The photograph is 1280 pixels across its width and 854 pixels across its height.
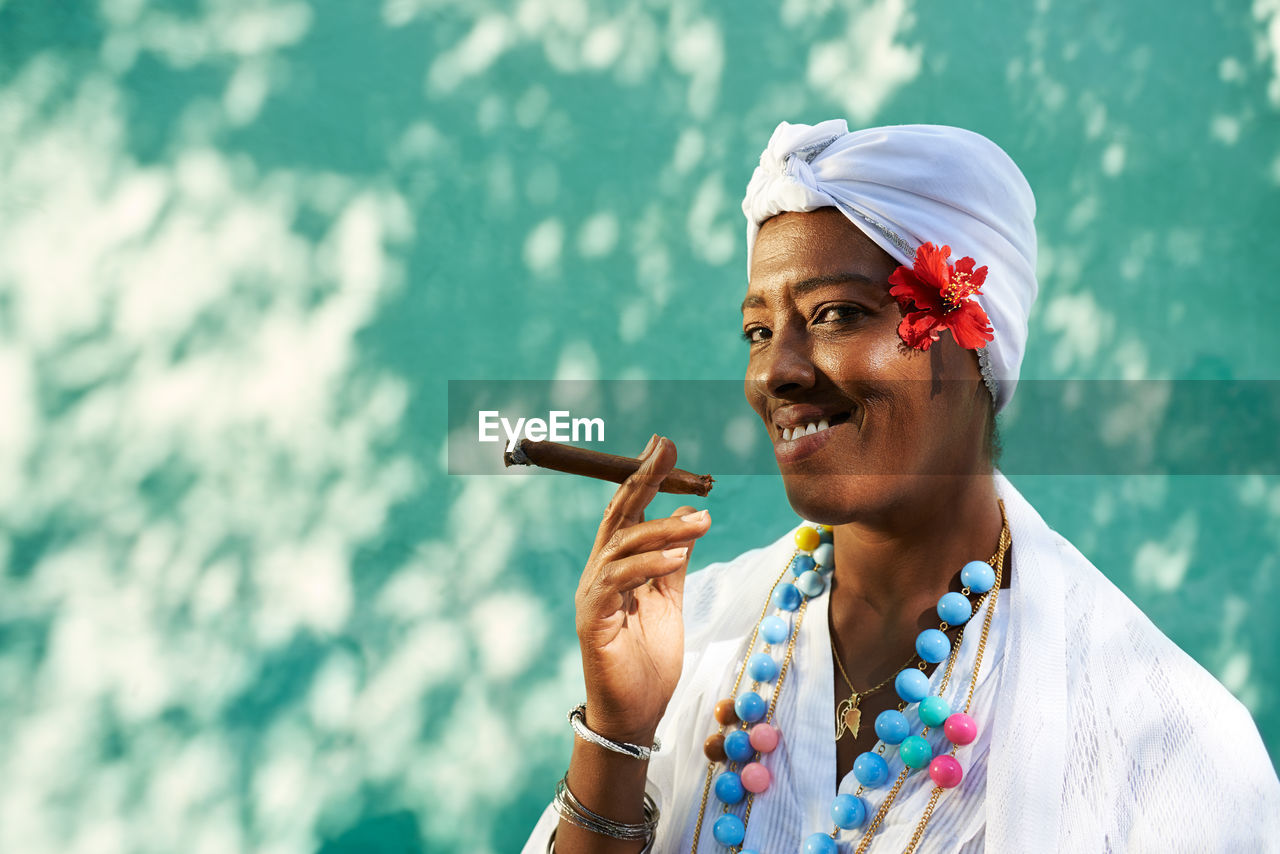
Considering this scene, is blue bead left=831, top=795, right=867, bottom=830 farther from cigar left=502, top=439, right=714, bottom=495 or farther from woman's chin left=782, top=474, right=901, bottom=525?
cigar left=502, top=439, right=714, bottom=495

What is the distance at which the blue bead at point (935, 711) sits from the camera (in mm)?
1909

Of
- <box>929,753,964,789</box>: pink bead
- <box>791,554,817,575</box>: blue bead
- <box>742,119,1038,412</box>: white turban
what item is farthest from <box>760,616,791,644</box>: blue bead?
<box>742,119,1038,412</box>: white turban

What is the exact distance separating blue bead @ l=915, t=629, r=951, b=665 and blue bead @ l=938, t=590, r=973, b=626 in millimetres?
35

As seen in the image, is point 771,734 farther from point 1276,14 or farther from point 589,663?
point 1276,14

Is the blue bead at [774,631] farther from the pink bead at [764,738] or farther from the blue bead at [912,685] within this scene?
the blue bead at [912,685]

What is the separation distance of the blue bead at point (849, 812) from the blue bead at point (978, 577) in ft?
1.51

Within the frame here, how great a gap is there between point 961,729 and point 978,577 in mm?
301

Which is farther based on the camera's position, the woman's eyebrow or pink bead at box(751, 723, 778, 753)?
pink bead at box(751, 723, 778, 753)

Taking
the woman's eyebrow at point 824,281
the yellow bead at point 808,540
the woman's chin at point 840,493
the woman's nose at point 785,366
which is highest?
the woman's eyebrow at point 824,281

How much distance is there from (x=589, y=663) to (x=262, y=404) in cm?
169

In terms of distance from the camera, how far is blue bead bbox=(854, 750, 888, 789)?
1.92m

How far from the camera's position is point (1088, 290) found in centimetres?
397

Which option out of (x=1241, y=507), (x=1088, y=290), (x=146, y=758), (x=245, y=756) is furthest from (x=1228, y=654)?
(x=146, y=758)

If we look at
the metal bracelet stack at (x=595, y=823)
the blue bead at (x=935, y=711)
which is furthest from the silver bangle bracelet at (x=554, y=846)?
the blue bead at (x=935, y=711)
